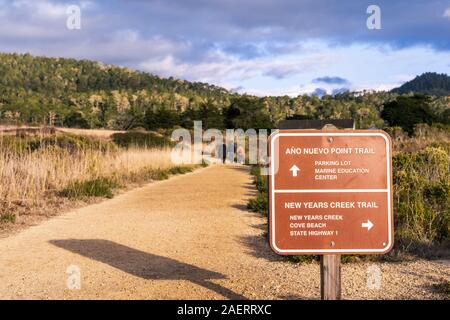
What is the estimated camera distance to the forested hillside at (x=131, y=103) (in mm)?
59188

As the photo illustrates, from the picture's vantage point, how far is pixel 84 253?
24.5 ft

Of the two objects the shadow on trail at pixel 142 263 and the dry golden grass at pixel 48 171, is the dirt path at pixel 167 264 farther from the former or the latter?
the dry golden grass at pixel 48 171

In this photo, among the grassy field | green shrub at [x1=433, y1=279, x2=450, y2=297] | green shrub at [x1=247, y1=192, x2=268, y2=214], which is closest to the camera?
green shrub at [x1=433, y1=279, x2=450, y2=297]

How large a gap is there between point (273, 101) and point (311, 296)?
96.5 metres

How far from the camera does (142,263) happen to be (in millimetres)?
6867

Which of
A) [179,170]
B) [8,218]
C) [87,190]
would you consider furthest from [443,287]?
[179,170]

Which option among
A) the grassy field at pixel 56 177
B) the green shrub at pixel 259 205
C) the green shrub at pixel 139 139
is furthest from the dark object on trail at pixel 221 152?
the green shrub at pixel 259 205

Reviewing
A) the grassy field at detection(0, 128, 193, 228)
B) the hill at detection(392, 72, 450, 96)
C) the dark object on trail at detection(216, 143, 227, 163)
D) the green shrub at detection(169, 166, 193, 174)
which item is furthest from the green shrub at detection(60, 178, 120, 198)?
the hill at detection(392, 72, 450, 96)

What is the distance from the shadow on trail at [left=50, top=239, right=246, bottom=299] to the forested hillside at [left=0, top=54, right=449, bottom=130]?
33.8 feet

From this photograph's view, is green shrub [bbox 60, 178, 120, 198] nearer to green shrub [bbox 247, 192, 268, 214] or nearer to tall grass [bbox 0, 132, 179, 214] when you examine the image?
tall grass [bbox 0, 132, 179, 214]

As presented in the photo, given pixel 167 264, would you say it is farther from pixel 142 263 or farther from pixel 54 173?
pixel 54 173

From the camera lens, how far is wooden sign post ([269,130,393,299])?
4621 mm
